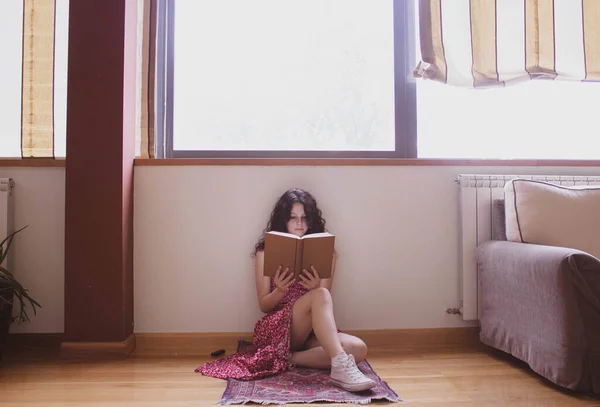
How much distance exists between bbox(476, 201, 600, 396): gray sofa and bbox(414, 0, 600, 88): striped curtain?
0.94 meters

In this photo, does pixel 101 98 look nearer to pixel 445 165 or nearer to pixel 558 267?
pixel 445 165

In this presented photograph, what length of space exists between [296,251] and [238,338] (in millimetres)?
787

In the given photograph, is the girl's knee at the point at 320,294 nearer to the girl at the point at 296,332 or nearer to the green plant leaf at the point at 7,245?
the girl at the point at 296,332

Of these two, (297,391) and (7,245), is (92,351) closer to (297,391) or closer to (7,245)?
(7,245)

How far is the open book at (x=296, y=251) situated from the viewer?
191cm

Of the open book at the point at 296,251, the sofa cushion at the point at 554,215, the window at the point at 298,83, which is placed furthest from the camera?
the window at the point at 298,83

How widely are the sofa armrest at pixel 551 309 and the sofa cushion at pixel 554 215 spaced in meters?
0.12

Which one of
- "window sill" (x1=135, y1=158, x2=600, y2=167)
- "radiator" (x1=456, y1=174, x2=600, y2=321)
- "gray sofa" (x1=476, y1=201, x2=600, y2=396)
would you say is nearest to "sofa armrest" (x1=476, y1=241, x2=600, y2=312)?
"gray sofa" (x1=476, y1=201, x2=600, y2=396)

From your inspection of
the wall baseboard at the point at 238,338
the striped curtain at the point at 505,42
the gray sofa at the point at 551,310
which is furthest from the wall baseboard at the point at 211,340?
the striped curtain at the point at 505,42

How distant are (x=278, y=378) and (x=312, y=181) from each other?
0.99 m

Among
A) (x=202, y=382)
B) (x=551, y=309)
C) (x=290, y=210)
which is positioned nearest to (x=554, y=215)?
(x=551, y=309)

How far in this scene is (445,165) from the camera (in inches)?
101

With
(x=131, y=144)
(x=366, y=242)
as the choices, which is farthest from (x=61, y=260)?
(x=366, y=242)

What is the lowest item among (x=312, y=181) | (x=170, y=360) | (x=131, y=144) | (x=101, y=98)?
(x=170, y=360)
